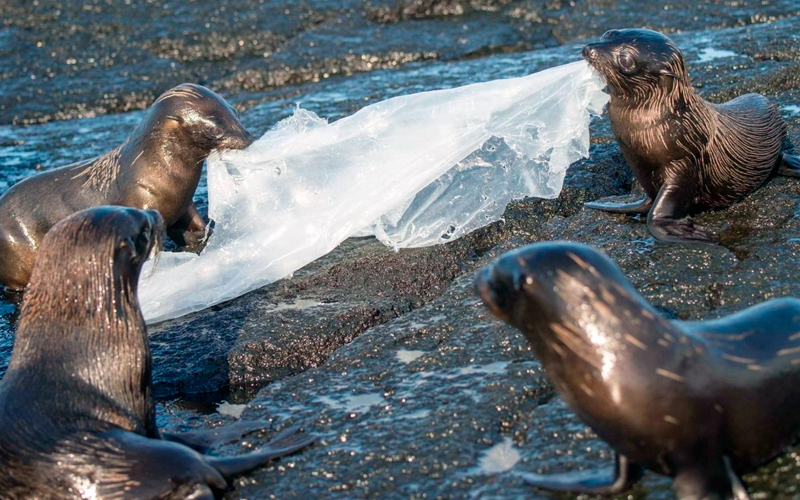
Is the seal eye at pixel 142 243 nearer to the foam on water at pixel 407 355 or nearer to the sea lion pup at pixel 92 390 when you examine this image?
the sea lion pup at pixel 92 390

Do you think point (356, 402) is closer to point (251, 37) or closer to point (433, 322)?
point (433, 322)

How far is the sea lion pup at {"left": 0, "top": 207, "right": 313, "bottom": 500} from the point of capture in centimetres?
→ 398

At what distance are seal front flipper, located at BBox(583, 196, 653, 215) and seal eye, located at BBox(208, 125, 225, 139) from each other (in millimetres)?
2785

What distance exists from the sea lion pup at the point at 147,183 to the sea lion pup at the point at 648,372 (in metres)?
4.14

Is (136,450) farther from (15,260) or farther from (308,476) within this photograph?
(15,260)

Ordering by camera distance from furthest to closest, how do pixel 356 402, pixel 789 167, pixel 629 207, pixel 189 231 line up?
pixel 189 231, pixel 789 167, pixel 629 207, pixel 356 402

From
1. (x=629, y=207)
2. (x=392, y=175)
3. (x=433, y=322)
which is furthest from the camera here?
(x=392, y=175)

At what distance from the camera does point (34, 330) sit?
14.8 ft

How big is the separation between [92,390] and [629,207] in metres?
3.52

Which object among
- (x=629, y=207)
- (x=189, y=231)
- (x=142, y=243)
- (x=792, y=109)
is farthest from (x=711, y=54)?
(x=142, y=243)

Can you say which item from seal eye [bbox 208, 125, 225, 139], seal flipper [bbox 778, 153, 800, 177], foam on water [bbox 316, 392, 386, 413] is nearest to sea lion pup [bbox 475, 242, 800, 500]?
foam on water [bbox 316, 392, 386, 413]

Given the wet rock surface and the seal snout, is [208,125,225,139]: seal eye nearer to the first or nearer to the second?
the wet rock surface

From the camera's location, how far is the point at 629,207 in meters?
6.17

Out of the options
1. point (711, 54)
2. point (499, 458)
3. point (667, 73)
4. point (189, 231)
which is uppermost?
point (667, 73)
